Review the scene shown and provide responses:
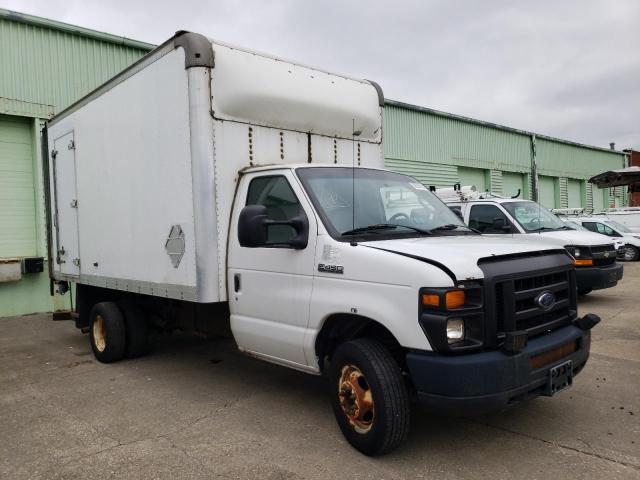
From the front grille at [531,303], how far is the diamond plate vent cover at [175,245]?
2.88m

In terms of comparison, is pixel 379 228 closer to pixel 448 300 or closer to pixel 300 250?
pixel 300 250

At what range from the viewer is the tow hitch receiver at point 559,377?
3618 mm

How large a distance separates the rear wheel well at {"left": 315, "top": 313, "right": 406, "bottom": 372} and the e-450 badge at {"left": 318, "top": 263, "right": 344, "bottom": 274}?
0.33m

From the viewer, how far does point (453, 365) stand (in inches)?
130

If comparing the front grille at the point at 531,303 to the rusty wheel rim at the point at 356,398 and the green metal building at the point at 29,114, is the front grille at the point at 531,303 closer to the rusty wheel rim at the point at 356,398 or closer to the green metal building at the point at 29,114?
the rusty wheel rim at the point at 356,398

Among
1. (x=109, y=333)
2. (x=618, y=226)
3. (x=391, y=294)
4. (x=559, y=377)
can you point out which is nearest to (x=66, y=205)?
(x=109, y=333)

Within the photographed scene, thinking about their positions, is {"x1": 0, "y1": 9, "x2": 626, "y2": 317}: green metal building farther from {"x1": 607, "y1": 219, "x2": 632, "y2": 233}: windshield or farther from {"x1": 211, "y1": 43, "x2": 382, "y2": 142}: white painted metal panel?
{"x1": 607, "y1": 219, "x2": 632, "y2": 233}: windshield

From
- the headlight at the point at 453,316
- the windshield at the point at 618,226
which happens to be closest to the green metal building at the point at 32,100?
the headlight at the point at 453,316

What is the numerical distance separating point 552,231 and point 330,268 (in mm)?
7343

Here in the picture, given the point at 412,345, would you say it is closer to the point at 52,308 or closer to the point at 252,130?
the point at 252,130

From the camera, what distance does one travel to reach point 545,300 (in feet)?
12.3

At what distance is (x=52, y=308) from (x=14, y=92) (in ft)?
13.9

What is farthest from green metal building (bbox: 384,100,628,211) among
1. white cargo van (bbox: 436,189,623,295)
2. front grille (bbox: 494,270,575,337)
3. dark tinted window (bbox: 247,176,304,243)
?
front grille (bbox: 494,270,575,337)

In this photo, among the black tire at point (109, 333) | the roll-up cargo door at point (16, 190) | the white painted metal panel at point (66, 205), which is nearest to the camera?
the black tire at point (109, 333)
